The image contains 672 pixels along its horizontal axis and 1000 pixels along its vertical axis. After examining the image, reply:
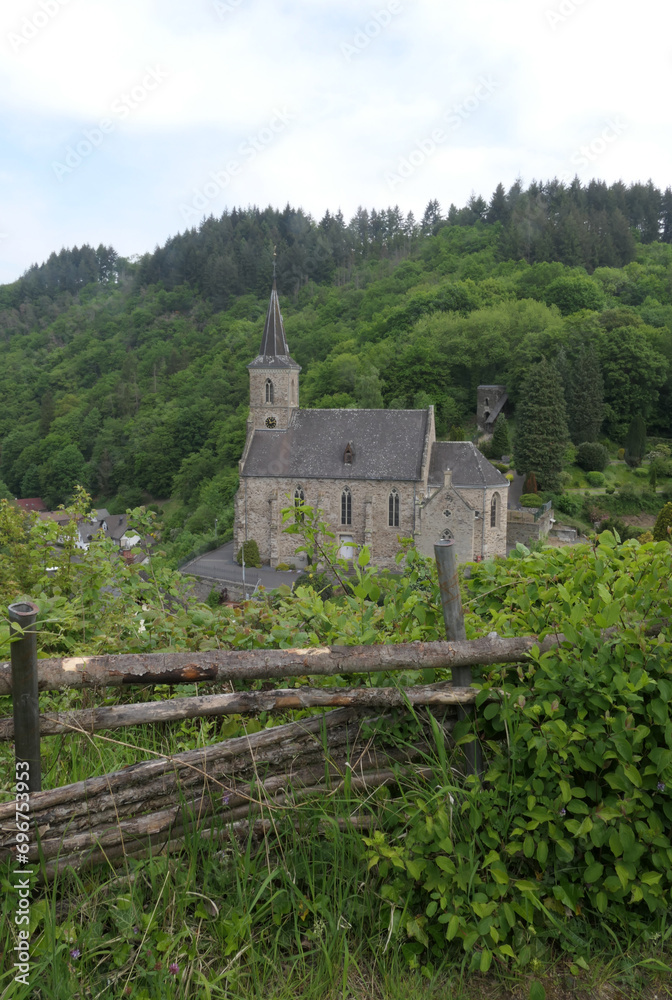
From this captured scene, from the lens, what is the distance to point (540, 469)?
39625mm

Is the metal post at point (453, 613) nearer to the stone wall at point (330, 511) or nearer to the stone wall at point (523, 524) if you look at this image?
the stone wall at point (330, 511)

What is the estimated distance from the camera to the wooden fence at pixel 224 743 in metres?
2.77

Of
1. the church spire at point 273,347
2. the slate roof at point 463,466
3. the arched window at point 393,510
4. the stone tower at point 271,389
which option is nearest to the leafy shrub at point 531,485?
the slate roof at point 463,466

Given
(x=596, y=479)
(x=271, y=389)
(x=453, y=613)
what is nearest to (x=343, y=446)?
(x=271, y=389)

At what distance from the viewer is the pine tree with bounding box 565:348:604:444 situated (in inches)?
1727

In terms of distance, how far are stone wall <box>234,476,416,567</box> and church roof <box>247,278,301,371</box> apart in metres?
6.78

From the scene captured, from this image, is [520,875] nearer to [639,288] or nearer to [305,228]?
[639,288]

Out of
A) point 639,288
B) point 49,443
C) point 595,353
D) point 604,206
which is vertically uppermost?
point 604,206

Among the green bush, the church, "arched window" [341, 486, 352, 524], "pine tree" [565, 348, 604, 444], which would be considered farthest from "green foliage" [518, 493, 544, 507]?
the green bush

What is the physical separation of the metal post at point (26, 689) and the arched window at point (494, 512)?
31287mm

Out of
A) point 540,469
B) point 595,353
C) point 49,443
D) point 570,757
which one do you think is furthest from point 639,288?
point 570,757

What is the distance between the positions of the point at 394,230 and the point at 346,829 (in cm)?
11774

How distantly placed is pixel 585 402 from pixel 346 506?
Result: 1957 cm

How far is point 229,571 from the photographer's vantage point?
34.6 metres
